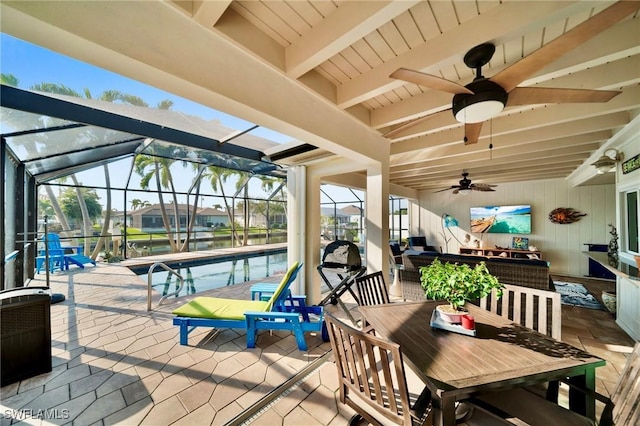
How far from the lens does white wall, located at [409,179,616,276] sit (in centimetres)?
638

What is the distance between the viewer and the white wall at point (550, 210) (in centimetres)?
638

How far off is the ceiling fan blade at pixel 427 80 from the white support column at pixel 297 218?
277 cm

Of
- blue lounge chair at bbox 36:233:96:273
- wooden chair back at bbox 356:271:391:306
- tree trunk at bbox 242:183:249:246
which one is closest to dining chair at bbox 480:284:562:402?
wooden chair back at bbox 356:271:391:306

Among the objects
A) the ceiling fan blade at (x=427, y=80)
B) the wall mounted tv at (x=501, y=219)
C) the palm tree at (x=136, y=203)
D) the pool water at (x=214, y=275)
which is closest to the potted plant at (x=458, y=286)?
→ the ceiling fan blade at (x=427, y=80)

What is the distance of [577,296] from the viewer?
15.5 ft

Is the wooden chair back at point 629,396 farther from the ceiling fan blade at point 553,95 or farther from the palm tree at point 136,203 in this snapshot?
the palm tree at point 136,203

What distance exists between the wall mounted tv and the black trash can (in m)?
10.2

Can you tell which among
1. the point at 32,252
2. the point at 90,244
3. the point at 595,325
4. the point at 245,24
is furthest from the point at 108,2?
the point at 90,244

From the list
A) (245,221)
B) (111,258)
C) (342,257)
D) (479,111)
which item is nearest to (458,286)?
(479,111)

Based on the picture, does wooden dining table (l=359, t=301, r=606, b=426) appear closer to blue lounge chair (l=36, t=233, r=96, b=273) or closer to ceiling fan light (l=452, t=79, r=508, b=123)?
ceiling fan light (l=452, t=79, r=508, b=123)

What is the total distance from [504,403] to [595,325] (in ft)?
11.6

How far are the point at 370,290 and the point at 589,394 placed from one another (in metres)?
1.61

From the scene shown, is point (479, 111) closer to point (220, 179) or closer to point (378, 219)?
point (378, 219)

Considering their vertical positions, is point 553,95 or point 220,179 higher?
point 220,179
